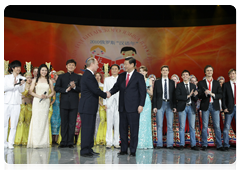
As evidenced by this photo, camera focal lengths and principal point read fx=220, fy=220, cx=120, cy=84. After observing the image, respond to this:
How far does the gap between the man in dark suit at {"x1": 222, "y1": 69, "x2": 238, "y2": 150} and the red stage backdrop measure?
442 cm

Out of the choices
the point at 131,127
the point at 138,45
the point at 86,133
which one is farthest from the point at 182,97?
the point at 138,45

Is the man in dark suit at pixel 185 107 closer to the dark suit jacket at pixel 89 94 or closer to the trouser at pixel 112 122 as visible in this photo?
the trouser at pixel 112 122

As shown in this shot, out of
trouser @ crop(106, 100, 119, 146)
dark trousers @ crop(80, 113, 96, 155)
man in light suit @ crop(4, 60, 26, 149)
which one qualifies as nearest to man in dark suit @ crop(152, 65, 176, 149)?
trouser @ crop(106, 100, 119, 146)

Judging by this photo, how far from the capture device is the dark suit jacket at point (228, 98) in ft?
15.5

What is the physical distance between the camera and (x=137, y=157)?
376cm

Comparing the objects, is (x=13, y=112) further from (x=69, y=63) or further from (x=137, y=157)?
(x=137, y=157)

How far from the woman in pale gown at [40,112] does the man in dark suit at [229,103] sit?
3.79m

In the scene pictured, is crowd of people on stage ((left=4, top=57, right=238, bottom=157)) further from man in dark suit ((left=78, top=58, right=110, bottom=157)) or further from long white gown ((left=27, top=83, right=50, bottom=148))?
man in dark suit ((left=78, top=58, right=110, bottom=157))

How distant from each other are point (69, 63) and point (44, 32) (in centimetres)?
452

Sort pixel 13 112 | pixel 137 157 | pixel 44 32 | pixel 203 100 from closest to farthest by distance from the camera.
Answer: pixel 137 157 → pixel 13 112 → pixel 203 100 → pixel 44 32

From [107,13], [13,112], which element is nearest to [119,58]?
[107,13]

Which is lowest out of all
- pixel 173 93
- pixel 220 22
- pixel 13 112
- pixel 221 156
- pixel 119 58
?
pixel 221 156

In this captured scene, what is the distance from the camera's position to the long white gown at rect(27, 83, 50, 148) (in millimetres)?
4551

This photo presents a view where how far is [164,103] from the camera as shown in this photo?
15.6 ft
